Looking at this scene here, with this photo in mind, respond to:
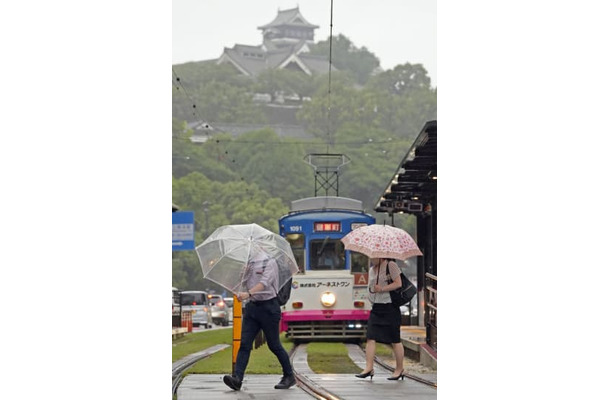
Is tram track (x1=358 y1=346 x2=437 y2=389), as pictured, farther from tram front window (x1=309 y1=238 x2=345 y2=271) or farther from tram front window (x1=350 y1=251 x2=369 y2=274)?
tram front window (x1=309 y1=238 x2=345 y2=271)

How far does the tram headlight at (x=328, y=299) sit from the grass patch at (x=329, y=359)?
74 centimetres

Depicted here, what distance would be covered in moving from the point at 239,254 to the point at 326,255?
1067 cm

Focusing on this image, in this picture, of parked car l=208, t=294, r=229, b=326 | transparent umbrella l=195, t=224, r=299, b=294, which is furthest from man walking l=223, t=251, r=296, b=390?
parked car l=208, t=294, r=229, b=326

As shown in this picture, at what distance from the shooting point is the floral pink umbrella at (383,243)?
1398 centimetres

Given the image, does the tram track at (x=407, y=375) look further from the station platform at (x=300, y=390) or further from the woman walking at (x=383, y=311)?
the woman walking at (x=383, y=311)

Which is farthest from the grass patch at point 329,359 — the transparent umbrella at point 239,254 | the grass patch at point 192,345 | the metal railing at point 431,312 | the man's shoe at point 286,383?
the transparent umbrella at point 239,254

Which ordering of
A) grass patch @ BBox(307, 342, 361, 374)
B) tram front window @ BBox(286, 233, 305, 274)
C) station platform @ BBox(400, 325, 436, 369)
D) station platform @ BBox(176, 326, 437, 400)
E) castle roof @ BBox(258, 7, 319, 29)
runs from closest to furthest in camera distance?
1. station platform @ BBox(176, 326, 437, 400)
2. grass patch @ BBox(307, 342, 361, 374)
3. station platform @ BBox(400, 325, 436, 369)
4. tram front window @ BBox(286, 233, 305, 274)
5. castle roof @ BBox(258, 7, 319, 29)

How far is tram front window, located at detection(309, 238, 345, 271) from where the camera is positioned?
2380cm

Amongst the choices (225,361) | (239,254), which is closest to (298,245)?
(225,361)

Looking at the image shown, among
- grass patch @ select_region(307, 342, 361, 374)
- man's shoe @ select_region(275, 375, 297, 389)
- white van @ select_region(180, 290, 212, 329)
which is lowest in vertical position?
white van @ select_region(180, 290, 212, 329)

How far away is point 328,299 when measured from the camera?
23.6m

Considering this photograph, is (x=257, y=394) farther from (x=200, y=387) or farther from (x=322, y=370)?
(x=322, y=370)

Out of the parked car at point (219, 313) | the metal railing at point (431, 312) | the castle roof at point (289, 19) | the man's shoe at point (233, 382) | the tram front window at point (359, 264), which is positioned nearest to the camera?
Answer: the man's shoe at point (233, 382)

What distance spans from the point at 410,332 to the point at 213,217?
4124 centimetres
